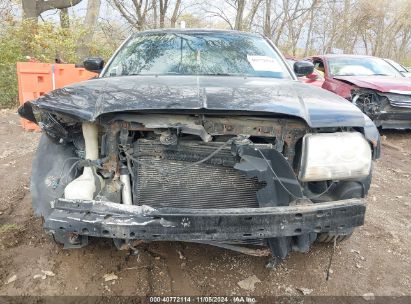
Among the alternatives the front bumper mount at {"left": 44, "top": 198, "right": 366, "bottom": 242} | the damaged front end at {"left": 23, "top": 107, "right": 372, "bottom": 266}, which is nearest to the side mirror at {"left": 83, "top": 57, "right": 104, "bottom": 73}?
the damaged front end at {"left": 23, "top": 107, "right": 372, "bottom": 266}

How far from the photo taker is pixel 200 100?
2260mm

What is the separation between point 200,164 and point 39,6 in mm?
12717

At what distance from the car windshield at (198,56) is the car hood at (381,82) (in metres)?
3.47

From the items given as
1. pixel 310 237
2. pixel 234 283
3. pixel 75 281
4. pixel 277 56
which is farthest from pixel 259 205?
pixel 277 56

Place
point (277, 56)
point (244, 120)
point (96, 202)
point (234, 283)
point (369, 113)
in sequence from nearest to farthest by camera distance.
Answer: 1. point (96, 202)
2. point (244, 120)
3. point (234, 283)
4. point (277, 56)
5. point (369, 113)

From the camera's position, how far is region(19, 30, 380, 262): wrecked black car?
6.91 feet

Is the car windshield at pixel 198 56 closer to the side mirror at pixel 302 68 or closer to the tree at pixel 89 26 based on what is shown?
the side mirror at pixel 302 68

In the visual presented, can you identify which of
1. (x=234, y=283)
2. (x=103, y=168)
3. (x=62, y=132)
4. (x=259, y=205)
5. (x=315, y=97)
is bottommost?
(x=234, y=283)

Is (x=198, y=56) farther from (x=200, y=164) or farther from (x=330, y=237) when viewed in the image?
(x=330, y=237)

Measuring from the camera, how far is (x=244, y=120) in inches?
91.0

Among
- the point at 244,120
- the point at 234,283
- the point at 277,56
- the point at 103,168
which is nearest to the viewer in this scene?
the point at 244,120

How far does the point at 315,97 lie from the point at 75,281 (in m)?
1.97

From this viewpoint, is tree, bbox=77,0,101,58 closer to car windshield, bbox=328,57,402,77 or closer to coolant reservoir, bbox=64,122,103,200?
car windshield, bbox=328,57,402,77

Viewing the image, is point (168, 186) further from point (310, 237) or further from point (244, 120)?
point (310, 237)
